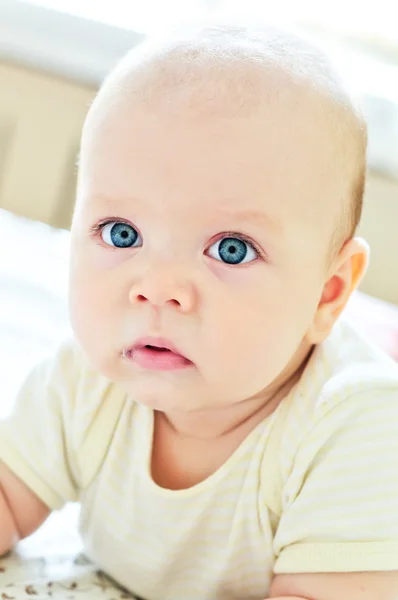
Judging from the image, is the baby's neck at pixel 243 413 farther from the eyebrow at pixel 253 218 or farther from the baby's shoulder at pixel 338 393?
the eyebrow at pixel 253 218

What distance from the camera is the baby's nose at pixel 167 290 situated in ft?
2.15

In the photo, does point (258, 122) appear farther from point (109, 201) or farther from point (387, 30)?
point (387, 30)

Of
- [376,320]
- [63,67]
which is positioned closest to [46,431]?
[376,320]

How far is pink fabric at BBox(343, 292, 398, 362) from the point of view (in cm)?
115

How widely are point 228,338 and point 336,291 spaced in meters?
0.14

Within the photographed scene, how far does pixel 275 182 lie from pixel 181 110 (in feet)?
0.28

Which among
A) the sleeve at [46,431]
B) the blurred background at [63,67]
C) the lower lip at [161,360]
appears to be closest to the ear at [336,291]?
the lower lip at [161,360]

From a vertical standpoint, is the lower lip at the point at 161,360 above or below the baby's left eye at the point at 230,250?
below

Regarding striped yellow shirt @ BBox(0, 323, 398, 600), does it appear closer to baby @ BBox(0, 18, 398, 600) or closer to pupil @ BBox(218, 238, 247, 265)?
baby @ BBox(0, 18, 398, 600)

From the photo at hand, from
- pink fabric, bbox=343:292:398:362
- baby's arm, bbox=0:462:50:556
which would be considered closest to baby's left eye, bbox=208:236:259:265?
baby's arm, bbox=0:462:50:556

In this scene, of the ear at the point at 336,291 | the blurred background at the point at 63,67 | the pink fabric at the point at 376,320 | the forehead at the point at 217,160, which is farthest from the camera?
the blurred background at the point at 63,67

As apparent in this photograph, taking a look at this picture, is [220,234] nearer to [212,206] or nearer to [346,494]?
[212,206]

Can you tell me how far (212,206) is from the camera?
2.15 ft

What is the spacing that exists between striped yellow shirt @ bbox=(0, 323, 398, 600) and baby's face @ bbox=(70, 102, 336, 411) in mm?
78
